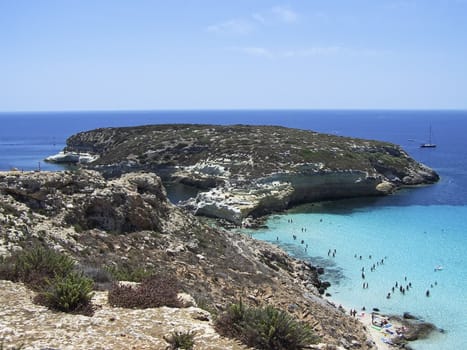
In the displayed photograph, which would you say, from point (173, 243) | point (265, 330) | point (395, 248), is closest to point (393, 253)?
point (395, 248)

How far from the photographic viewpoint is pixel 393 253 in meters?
44.5

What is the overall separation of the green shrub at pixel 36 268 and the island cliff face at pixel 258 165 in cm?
→ 4348

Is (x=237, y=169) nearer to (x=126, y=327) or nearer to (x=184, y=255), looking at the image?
(x=184, y=255)

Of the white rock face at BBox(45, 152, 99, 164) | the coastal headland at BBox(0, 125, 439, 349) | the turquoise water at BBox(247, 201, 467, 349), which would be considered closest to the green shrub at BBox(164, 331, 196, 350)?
the coastal headland at BBox(0, 125, 439, 349)

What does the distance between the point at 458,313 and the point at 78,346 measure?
96.1 feet

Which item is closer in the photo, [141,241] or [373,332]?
[141,241]

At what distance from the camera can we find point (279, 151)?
82500mm

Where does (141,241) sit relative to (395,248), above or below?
above

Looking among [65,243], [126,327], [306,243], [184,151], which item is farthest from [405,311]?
[184,151]

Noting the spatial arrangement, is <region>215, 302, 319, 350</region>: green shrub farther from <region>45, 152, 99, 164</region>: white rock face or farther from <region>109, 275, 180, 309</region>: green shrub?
<region>45, 152, 99, 164</region>: white rock face

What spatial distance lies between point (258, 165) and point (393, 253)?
3418 centimetres

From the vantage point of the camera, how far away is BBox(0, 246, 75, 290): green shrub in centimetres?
1246

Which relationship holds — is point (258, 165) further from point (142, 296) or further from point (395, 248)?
point (142, 296)

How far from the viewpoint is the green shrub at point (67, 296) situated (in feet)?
34.9
